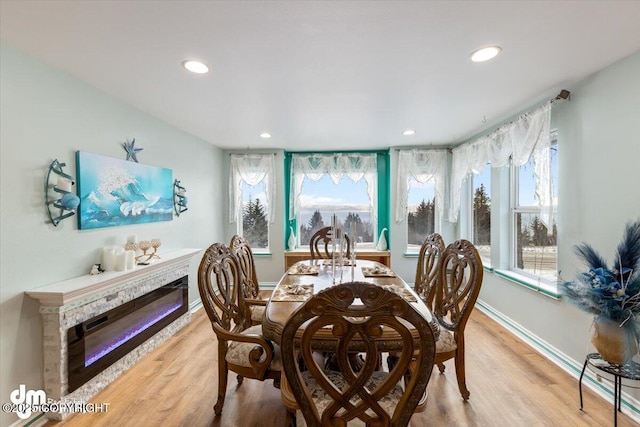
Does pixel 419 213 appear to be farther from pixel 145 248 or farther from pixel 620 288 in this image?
pixel 145 248

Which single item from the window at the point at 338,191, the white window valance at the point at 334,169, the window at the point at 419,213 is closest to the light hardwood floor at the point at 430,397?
the window at the point at 419,213

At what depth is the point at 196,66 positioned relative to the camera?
2002mm

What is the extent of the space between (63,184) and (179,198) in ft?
5.14

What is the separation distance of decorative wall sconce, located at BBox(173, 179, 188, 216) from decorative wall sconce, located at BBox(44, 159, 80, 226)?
1432mm

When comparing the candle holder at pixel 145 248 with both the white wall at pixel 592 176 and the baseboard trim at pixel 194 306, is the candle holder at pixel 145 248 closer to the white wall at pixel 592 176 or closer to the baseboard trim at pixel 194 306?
the baseboard trim at pixel 194 306

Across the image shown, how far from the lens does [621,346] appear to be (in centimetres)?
168

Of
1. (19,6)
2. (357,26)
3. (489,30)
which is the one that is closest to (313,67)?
(357,26)

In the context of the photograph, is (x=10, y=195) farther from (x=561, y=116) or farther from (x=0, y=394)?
(x=561, y=116)

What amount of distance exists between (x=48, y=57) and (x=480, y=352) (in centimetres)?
412

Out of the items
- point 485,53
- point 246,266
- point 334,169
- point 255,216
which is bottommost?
point 246,266

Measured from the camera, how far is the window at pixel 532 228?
2604mm

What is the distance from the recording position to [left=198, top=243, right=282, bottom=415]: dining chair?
1.64 m

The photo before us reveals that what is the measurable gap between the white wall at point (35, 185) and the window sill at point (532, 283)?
3.94m

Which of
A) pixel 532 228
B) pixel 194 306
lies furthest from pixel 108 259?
pixel 532 228
